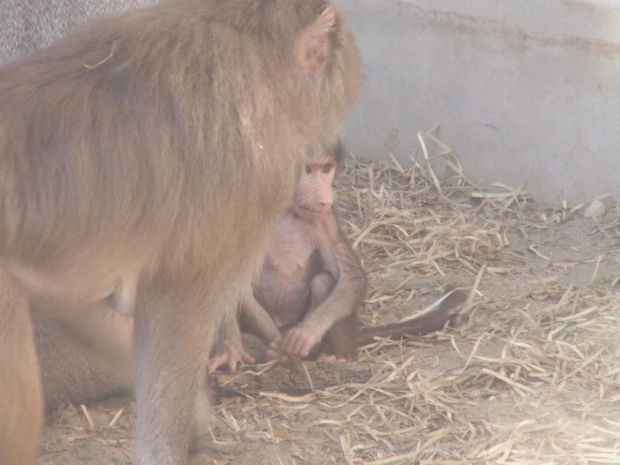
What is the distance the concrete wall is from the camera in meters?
5.03

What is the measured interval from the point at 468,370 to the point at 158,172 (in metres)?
1.84

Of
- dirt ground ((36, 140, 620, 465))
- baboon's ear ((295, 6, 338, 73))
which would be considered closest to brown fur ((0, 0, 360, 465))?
baboon's ear ((295, 6, 338, 73))

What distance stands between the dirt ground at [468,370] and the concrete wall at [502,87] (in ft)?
0.82

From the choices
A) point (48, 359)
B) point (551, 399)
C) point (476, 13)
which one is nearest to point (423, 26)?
point (476, 13)

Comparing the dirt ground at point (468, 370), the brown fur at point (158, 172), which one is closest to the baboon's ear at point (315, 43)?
the brown fur at point (158, 172)

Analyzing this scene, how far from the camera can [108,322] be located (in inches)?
142

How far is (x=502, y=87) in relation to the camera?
5398mm

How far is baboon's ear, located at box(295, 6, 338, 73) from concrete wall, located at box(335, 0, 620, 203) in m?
2.32

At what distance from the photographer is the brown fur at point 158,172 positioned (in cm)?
266

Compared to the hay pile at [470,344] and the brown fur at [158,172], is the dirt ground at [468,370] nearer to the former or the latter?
the hay pile at [470,344]

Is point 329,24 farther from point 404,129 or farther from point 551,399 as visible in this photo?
point 404,129

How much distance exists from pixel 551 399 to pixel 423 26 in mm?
2809

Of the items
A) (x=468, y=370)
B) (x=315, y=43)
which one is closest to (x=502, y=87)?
(x=468, y=370)

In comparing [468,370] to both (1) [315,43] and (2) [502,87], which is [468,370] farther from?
(2) [502,87]
